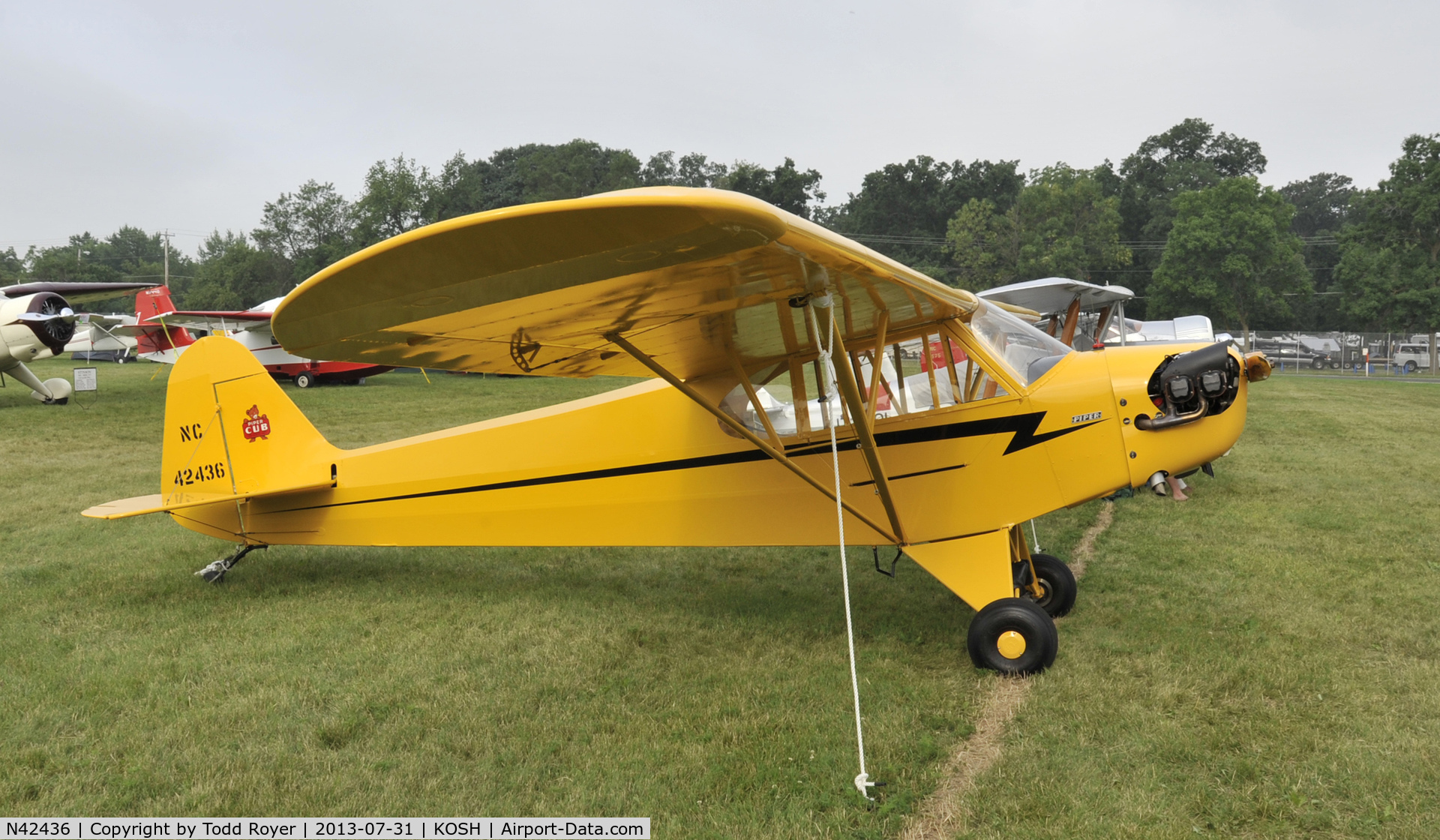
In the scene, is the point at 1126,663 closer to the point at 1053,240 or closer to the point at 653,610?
the point at 653,610

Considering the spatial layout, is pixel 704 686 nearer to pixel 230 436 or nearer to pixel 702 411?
pixel 702 411

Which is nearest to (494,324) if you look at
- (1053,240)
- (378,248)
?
(378,248)

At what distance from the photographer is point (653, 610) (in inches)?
222

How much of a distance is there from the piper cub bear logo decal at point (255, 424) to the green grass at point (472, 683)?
1.15 m

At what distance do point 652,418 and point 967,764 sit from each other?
2822 mm

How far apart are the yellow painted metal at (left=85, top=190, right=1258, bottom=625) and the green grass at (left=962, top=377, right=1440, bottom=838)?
0.94m

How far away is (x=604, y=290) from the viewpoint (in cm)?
319

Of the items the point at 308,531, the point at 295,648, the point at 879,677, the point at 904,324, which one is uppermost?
the point at 904,324

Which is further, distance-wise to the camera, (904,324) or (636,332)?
(904,324)

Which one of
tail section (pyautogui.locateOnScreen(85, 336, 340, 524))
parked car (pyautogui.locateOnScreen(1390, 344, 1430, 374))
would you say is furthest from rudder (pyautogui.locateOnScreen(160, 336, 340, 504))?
parked car (pyautogui.locateOnScreen(1390, 344, 1430, 374))

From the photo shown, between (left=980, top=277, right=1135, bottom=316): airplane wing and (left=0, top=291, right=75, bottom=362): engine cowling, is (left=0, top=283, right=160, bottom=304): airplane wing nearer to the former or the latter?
(left=0, top=291, right=75, bottom=362): engine cowling

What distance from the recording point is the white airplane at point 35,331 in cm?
1659

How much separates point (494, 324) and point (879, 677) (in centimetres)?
274

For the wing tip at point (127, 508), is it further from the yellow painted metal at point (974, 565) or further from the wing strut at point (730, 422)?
the yellow painted metal at point (974, 565)
